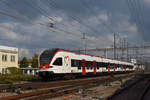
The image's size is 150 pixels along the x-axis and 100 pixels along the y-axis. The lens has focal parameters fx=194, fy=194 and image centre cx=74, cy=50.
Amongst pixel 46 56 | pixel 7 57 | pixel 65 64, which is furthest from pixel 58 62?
pixel 7 57

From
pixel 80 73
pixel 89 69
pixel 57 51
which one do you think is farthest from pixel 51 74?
pixel 89 69

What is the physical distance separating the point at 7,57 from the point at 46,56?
26.5 meters

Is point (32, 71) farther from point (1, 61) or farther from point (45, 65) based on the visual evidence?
point (45, 65)

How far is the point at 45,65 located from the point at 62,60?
76.6 inches

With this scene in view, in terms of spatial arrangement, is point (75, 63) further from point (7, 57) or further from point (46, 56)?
point (7, 57)

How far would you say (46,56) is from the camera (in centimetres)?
1966

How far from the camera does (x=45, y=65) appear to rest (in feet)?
63.1

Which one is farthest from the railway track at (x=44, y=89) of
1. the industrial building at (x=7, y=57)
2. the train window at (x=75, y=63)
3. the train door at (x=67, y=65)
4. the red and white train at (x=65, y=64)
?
the industrial building at (x=7, y=57)

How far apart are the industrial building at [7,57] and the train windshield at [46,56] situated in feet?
79.4

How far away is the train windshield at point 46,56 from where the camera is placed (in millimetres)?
19325

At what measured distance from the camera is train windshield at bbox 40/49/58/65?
19.3 meters

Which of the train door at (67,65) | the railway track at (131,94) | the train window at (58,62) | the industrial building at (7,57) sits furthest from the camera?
the industrial building at (7,57)

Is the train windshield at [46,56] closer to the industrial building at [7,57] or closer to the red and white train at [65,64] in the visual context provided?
the red and white train at [65,64]

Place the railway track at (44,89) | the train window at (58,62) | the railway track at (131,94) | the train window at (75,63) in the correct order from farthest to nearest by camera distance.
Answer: the train window at (75,63)
the train window at (58,62)
the railway track at (131,94)
the railway track at (44,89)
